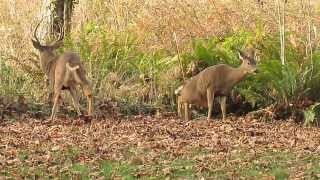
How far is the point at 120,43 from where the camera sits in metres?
15.0

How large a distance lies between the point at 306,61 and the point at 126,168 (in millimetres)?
5678

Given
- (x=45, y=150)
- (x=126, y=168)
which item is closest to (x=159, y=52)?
(x=45, y=150)

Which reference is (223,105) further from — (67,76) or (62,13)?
(62,13)

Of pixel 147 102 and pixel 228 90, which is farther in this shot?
pixel 147 102

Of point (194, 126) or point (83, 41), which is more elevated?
point (83, 41)

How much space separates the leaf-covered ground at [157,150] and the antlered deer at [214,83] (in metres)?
0.67

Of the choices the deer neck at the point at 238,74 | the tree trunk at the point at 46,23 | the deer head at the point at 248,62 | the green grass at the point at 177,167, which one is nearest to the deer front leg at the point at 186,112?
the deer neck at the point at 238,74

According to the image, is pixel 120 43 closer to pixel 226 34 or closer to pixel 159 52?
pixel 159 52

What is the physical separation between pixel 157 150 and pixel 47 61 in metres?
4.35

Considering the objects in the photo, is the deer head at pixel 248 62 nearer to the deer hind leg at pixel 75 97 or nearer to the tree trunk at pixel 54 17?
the deer hind leg at pixel 75 97

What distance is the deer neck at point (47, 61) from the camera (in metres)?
12.7

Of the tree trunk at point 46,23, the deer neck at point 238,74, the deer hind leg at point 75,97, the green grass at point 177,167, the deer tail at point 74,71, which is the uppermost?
the tree trunk at point 46,23

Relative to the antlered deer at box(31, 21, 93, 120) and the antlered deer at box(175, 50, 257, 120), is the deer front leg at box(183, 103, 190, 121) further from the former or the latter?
the antlered deer at box(31, 21, 93, 120)

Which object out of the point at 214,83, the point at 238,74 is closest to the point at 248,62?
the point at 238,74
